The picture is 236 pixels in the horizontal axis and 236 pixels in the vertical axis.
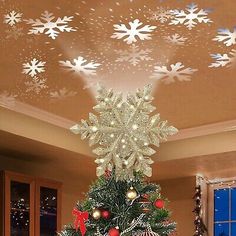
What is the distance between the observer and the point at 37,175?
6746 millimetres

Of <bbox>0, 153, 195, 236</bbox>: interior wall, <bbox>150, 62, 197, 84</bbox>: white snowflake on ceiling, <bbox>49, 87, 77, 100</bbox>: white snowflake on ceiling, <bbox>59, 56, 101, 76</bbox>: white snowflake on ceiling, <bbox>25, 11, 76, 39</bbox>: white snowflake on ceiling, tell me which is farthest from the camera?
<bbox>0, 153, 195, 236</bbox>: interior wall

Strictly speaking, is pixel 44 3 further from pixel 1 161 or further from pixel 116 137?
pixel 1 161

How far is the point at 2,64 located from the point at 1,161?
2.16 meters

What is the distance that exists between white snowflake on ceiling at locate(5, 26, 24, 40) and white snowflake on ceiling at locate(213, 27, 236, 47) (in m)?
1.31

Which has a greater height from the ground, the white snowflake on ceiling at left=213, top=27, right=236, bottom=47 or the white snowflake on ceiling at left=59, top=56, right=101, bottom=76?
the white snowflake on ceiling at left=213, top=27, right=236, bottom=47

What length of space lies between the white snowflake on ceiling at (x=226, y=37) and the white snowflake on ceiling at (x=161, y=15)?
1.26 ft

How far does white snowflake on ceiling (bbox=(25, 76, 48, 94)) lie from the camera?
15.6ft

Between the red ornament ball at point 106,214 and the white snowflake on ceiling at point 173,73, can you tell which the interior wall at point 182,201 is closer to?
the white snowflake on ceiling at point 173,73

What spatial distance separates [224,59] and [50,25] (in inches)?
52.8

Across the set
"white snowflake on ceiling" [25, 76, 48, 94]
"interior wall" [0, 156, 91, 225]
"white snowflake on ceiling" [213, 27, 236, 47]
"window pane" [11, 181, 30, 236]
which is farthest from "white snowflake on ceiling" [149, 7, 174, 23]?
"interior wall" [0, 156, 91, 225]

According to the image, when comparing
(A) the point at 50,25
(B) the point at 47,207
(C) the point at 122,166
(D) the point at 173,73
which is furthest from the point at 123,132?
(B) the point at 47,207

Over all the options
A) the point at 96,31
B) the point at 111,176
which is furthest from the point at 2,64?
the point at 111,176

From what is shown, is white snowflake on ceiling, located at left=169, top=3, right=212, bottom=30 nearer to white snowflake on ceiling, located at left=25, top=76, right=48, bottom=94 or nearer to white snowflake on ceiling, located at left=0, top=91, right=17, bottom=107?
white snowflake on ceiling, located at left=25, top=76, right=48, bottom=94

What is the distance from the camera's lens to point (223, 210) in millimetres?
7430
